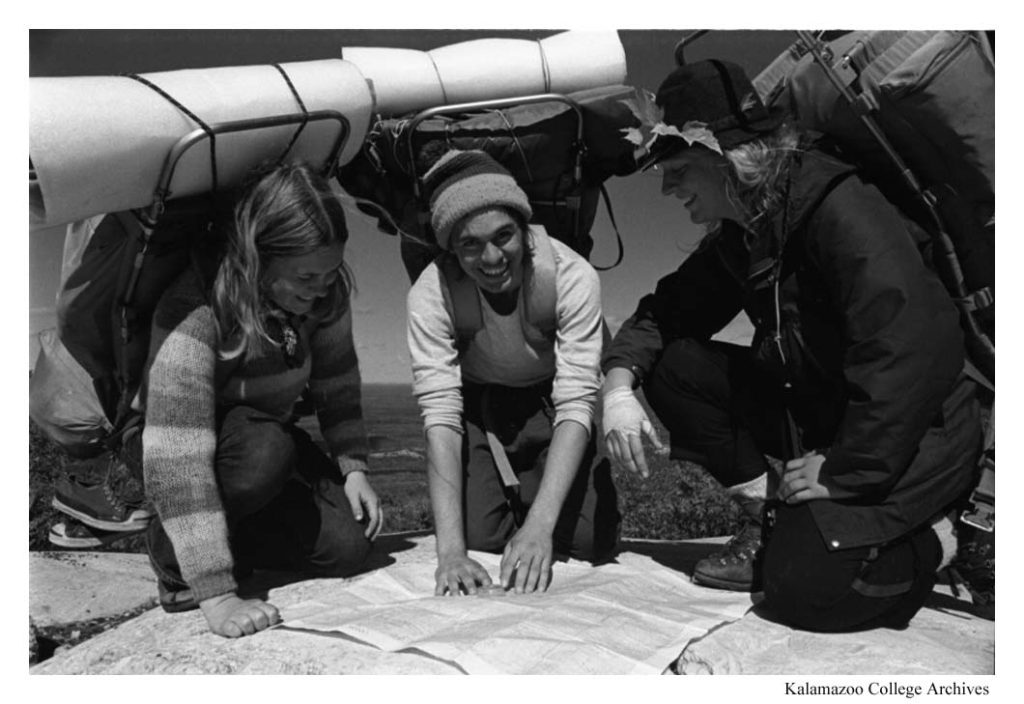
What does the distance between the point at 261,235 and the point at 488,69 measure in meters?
1.20

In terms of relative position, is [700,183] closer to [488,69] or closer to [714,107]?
[714,107]

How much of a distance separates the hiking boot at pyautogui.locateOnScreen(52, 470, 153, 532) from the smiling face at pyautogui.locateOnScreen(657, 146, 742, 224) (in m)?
2.60

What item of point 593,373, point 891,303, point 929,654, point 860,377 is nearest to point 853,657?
point 929,654

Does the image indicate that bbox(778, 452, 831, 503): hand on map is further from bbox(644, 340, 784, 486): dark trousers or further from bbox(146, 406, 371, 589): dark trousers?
bbox(146, 406, 371, 589): dark trousers

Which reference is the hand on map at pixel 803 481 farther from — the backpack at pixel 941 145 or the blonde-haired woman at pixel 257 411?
the blonde-haired woman at pixel 257 411

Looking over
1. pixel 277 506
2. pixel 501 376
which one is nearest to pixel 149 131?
pixel 277 506

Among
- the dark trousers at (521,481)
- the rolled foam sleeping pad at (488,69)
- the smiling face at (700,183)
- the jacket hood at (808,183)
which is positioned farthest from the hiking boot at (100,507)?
the jacket hood at (808,183)

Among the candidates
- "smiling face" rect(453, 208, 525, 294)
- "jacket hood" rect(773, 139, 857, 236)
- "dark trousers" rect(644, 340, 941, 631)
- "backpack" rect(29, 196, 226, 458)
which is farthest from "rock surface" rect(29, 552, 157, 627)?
"jacket hood" rect(773, 139, 857, 236)

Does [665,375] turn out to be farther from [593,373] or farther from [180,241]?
[180,241]

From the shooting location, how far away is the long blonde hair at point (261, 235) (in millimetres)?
2857

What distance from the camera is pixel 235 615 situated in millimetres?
2766

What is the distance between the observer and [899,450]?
8.55 feet

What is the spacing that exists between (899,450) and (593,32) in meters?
2.03

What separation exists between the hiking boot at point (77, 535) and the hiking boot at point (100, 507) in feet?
0.16
